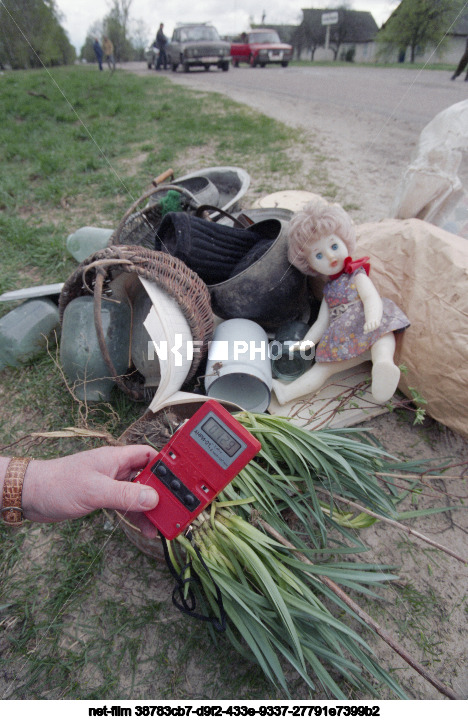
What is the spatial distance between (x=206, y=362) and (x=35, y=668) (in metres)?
1.22

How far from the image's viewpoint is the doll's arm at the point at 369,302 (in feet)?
5.23

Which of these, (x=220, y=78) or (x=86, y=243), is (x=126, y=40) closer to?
(x=86, y=243)

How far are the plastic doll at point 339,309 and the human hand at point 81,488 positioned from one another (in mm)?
872

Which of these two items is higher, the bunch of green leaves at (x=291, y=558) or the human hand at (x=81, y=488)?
the human hand at (x=81, y=488)

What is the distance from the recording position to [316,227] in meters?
1.67

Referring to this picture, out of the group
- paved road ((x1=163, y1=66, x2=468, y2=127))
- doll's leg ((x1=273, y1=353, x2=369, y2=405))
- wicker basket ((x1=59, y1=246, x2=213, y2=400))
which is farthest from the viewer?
paved road ((x1=163, y1=66, x2=468, y2=127))

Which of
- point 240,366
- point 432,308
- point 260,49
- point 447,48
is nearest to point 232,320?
point 240,366

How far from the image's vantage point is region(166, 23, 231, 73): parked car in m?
2.82

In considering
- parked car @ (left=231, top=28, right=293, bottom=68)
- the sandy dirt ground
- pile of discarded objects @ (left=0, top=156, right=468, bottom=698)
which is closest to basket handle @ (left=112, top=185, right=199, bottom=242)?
pile of discarded objects @ (left=0, top=156, right=468, bottom=698)

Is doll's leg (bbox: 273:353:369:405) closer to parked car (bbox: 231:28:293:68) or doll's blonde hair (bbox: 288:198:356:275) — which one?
doll's blonde hair (bbox: 288:198:356:275)

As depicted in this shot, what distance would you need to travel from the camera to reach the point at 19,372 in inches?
85.8

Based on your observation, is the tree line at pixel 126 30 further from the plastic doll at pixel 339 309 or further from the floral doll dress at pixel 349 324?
the floral doll dress at pixel 349 324

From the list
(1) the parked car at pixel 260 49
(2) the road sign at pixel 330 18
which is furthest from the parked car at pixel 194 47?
(2) the road sign at pixel 330 18

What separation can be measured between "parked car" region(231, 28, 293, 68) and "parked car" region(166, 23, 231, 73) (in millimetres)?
204
